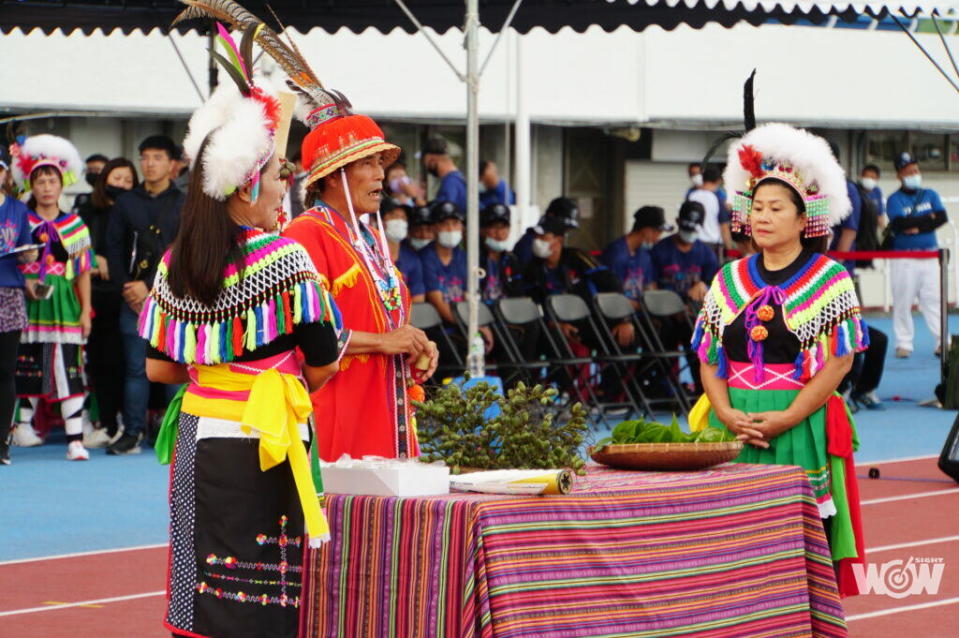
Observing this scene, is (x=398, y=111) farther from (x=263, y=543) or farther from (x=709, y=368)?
(x=263, y=543)

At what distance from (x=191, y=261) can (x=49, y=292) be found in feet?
22.0

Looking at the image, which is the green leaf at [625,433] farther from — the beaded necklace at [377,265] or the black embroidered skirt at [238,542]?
the black embroidered skirt at [238,542]

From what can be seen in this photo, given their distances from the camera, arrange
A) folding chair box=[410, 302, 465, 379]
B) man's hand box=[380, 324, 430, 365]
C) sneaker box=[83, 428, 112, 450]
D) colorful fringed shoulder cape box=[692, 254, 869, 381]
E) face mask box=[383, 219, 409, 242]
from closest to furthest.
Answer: man's hand box=[380, 324, 430, 365] → colorful fringed shoulder cape box=[692, 254, 869, 381] → sneaker box=[83, 428, 112, 450] → folding chair box=[410, 302, 465, 379] → face mask box=[383, 219, 409, 242]

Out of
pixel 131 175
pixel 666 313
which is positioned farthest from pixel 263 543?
pixel 666 313

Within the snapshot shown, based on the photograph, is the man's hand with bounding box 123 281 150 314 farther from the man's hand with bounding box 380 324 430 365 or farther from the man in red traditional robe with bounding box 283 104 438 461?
the man's hand with bounding box 380 324 430 365

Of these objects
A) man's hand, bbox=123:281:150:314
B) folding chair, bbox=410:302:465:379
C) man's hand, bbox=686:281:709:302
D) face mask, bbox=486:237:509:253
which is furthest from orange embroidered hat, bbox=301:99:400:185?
man's hand, bbox=686:281:709:302

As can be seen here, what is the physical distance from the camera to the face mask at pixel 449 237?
12.4 meters

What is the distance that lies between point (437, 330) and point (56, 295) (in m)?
2.71

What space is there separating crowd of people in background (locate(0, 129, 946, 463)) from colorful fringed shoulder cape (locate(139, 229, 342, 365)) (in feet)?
14.6

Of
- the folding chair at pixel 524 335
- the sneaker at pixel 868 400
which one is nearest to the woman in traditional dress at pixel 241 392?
the folding chair at pixel 524 335

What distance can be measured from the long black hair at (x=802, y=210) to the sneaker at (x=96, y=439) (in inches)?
275

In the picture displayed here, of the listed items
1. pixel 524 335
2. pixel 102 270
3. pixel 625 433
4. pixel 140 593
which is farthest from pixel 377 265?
pixel 524 335

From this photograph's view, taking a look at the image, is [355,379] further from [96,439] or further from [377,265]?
[96,439]

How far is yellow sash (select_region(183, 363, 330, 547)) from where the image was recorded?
426 cm
